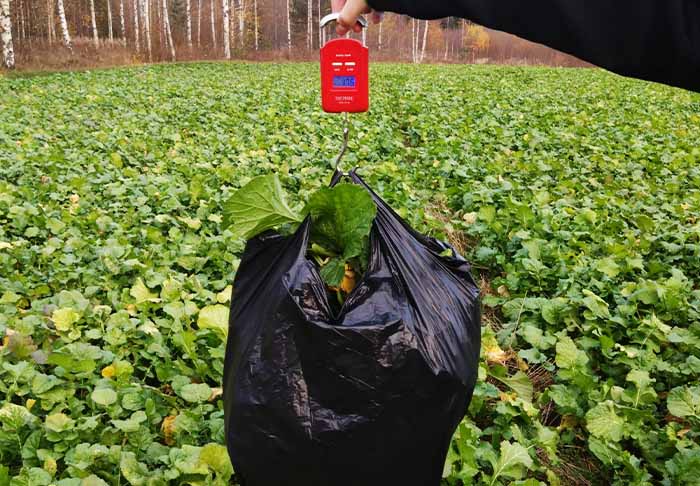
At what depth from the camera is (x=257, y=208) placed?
1559mm

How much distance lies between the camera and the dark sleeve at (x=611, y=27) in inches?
41.0

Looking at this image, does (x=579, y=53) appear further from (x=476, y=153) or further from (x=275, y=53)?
(x=275, y=53)

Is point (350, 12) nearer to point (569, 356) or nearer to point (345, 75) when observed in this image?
point (345, 75)

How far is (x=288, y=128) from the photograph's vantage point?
23.6 ft

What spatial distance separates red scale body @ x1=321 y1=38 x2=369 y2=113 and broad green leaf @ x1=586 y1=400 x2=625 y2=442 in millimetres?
1184

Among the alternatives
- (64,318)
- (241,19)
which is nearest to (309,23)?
(241,19)

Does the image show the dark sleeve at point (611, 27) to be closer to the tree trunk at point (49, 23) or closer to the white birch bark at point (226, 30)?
the tree trunk at point (49, 23)

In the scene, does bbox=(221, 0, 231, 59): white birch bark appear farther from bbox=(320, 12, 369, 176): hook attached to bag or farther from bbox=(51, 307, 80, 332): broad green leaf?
bbox=(320, 12, 369, 176): hook attached to bag

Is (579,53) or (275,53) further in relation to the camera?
(275,53)

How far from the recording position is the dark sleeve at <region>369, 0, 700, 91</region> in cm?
104

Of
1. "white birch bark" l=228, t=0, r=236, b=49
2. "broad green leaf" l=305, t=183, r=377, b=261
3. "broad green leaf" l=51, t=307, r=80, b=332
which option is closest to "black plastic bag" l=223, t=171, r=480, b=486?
"broad green leaf" l=305, t=183, r=377, b=261

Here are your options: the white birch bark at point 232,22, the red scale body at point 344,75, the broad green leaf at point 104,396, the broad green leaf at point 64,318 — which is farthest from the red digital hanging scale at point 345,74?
the white birch bark at point 232,22

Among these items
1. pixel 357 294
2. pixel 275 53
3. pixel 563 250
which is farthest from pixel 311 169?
pixel 275 53

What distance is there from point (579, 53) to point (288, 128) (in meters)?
6.24
